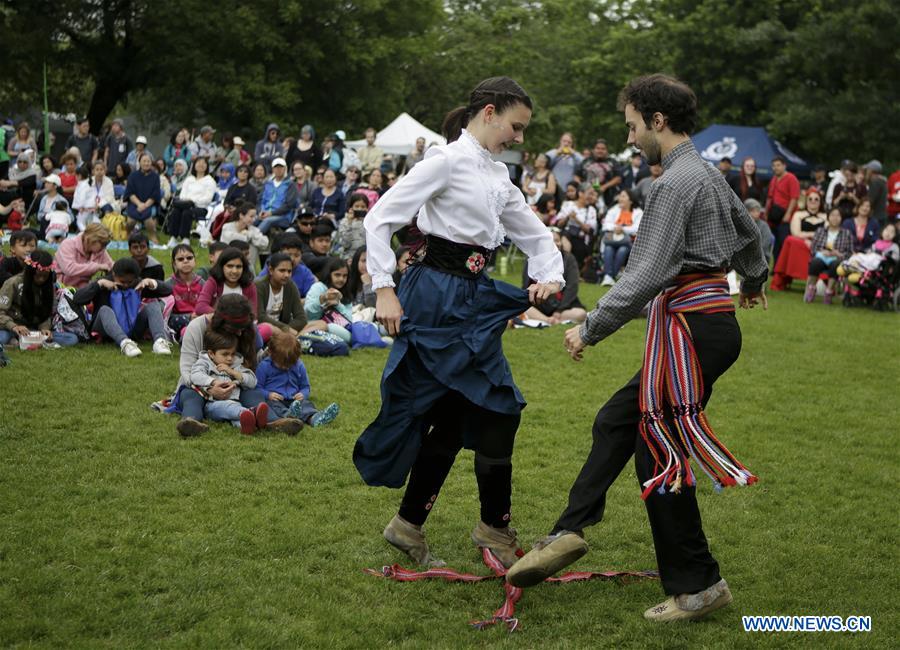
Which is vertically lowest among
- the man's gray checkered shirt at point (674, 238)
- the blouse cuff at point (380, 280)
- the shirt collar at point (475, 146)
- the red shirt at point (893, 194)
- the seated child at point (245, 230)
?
the seated child at point (245, 230)

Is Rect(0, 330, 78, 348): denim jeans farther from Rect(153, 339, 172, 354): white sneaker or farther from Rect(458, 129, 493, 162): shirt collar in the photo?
Rect(458, 129, 493, 162): shirt collar

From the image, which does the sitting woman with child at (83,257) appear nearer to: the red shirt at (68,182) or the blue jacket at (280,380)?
the blue jacket at (280,380)

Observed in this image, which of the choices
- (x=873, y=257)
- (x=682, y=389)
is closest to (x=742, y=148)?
(x=873, y=257)

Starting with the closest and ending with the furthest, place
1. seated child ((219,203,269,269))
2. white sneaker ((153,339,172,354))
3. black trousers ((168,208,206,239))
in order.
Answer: white sneaker ((153,339,172,354)), seated child ((219,203,269,269)), black trousers ((168,208,206,239))

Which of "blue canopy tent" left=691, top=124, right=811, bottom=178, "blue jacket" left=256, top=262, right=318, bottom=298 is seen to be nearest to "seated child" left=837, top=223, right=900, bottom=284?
"blue jacket" left=256, top=262, right=318, bottom=298

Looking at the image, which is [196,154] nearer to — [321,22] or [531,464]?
[321,22]

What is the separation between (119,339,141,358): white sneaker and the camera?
29.9ft

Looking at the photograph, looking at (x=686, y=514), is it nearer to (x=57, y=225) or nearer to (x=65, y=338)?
(x=65, y=338)

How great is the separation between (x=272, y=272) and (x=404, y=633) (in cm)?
577

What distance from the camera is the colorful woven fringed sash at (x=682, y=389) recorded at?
423cm

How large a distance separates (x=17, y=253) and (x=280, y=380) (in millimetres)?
3274

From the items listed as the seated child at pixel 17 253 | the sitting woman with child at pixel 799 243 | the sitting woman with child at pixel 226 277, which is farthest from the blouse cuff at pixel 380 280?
the sitting woman with child at pixel 799 243

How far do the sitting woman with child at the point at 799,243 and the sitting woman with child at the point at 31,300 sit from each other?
11.2 metres

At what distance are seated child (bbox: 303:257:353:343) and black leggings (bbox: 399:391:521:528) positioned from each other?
5.40 m
